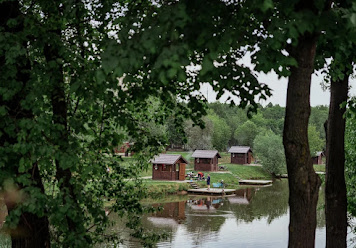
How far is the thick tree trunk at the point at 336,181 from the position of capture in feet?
23.5

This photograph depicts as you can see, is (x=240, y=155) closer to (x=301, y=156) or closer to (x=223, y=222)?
(x=223, y=222)

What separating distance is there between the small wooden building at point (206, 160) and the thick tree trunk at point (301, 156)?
40205 mm

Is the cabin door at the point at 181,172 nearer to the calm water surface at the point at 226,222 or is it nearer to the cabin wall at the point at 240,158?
the calm water surface at the point at 226,222


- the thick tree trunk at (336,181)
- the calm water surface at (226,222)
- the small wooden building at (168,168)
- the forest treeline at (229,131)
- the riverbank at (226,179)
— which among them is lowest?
the calm water surface at (226,222)

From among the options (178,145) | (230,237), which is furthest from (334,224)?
(178,145)

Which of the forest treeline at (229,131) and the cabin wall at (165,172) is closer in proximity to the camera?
the cabin wall at (165,172)

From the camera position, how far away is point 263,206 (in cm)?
2991

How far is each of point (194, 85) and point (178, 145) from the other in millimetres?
61882

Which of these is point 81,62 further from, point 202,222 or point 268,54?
point 202,222

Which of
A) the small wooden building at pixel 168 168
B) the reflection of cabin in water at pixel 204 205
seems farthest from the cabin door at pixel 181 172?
the reflection of cabin in water at pixel 204 205

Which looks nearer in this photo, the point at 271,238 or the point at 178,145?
the point at 271,238

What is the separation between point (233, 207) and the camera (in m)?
28.9

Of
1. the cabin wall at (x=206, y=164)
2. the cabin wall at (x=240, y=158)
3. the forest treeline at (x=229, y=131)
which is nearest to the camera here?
the cabin wall at (x=206, y=164)

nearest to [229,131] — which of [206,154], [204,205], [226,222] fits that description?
[206,154]
